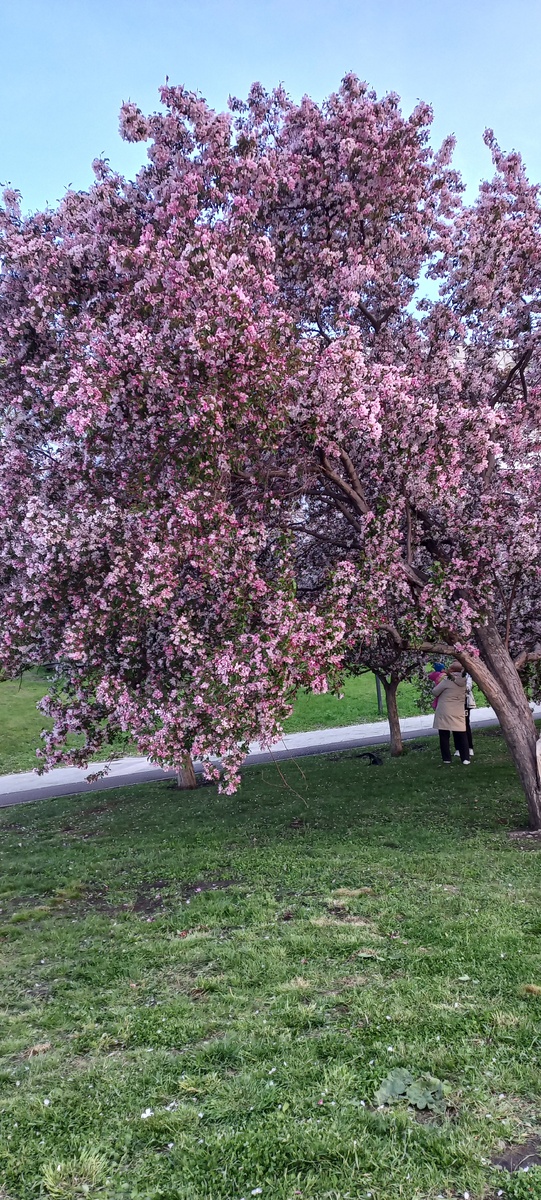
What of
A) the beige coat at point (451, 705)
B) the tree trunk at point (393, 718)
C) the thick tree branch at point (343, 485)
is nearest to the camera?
the thick tree branch at point (343, 485)

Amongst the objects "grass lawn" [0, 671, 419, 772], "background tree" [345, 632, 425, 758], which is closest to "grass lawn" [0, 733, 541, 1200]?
"background tree" [345, 632, 425, 758]

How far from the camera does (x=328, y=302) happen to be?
10141 mm

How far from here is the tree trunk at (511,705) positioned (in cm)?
1058

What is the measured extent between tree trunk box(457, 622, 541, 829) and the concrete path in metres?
6.52

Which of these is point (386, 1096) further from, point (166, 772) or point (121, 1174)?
point (166, 772)

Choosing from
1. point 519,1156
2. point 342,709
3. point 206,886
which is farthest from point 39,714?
point 519,1156

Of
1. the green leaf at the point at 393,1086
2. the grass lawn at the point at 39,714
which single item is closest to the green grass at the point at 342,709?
the grass lawn at the point at 39,714

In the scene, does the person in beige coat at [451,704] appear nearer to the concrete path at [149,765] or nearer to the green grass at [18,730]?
the concrete path at [149,765]

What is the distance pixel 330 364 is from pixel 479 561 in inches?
141

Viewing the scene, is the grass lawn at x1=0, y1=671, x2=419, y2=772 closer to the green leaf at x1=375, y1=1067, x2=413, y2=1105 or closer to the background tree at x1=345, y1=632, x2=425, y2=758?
the background tree at x1=345, y1=632, x2=425, y2=758

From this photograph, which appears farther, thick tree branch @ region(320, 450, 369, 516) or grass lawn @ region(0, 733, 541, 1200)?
thick tree branch @ region(320, 450, 369, 516)

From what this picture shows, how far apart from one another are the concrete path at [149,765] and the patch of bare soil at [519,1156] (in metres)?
12.6

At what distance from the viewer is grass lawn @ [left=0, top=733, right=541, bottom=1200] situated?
11.9 feet

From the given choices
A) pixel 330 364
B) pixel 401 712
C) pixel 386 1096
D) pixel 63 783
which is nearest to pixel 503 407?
pixel 330 364
